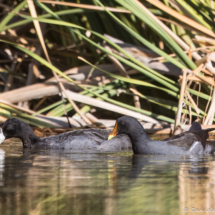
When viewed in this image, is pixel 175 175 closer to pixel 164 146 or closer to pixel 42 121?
pixel 164 146

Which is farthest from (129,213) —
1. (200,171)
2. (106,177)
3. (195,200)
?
(200,171)

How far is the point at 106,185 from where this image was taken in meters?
3.09

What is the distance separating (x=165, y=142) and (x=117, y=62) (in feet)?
6.48

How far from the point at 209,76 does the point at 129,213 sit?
3.86 metres

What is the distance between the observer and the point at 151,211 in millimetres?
2447

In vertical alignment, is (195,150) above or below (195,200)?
above

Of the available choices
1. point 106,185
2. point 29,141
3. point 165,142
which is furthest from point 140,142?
point 106,185

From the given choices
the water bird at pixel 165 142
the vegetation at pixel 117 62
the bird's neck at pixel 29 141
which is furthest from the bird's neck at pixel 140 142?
the bird's neck at pixel 29 141

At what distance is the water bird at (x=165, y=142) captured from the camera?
487cm

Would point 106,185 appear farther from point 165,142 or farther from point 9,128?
point 9,128

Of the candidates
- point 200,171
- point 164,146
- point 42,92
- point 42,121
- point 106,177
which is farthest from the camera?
point 42,92

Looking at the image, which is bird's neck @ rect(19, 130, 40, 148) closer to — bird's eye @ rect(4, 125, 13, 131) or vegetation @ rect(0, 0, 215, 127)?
bird's eye @ rect(4, 125, 13, 131)

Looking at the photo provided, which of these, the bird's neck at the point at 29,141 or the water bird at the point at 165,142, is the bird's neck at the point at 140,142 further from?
the bird's neck at the point at 29,141

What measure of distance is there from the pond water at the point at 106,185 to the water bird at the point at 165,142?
0.21 m
